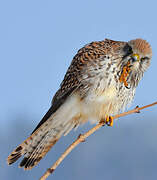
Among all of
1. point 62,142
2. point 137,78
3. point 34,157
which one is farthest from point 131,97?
point 62,142

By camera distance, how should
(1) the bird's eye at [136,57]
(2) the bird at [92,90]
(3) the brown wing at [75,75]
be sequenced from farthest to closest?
(3) the brown wing at [75,75] → (2) the bird at [92,90] → (1) the bird's eye at [136,57]

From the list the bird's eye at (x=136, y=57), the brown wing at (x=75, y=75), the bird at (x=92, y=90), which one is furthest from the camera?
the brown wing at (x=75, y=75)

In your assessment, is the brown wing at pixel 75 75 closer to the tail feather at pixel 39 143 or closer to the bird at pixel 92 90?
the bird at pixel 92 90

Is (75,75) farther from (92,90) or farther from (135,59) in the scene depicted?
(135,59)

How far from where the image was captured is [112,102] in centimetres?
605

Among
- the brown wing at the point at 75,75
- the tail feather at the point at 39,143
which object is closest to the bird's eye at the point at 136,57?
the brown wing at the point at 75,75

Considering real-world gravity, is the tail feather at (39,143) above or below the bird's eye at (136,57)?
below

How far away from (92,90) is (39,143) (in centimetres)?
75

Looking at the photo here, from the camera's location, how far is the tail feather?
18.6 feet

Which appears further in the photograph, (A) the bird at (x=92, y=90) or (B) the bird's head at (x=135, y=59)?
(A) the bird at (x=92, y=90)

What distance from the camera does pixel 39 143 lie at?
233 inches

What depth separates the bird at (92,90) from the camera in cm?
581

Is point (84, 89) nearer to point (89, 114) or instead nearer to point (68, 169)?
point (89, 114)

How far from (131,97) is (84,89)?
592 millimetres
